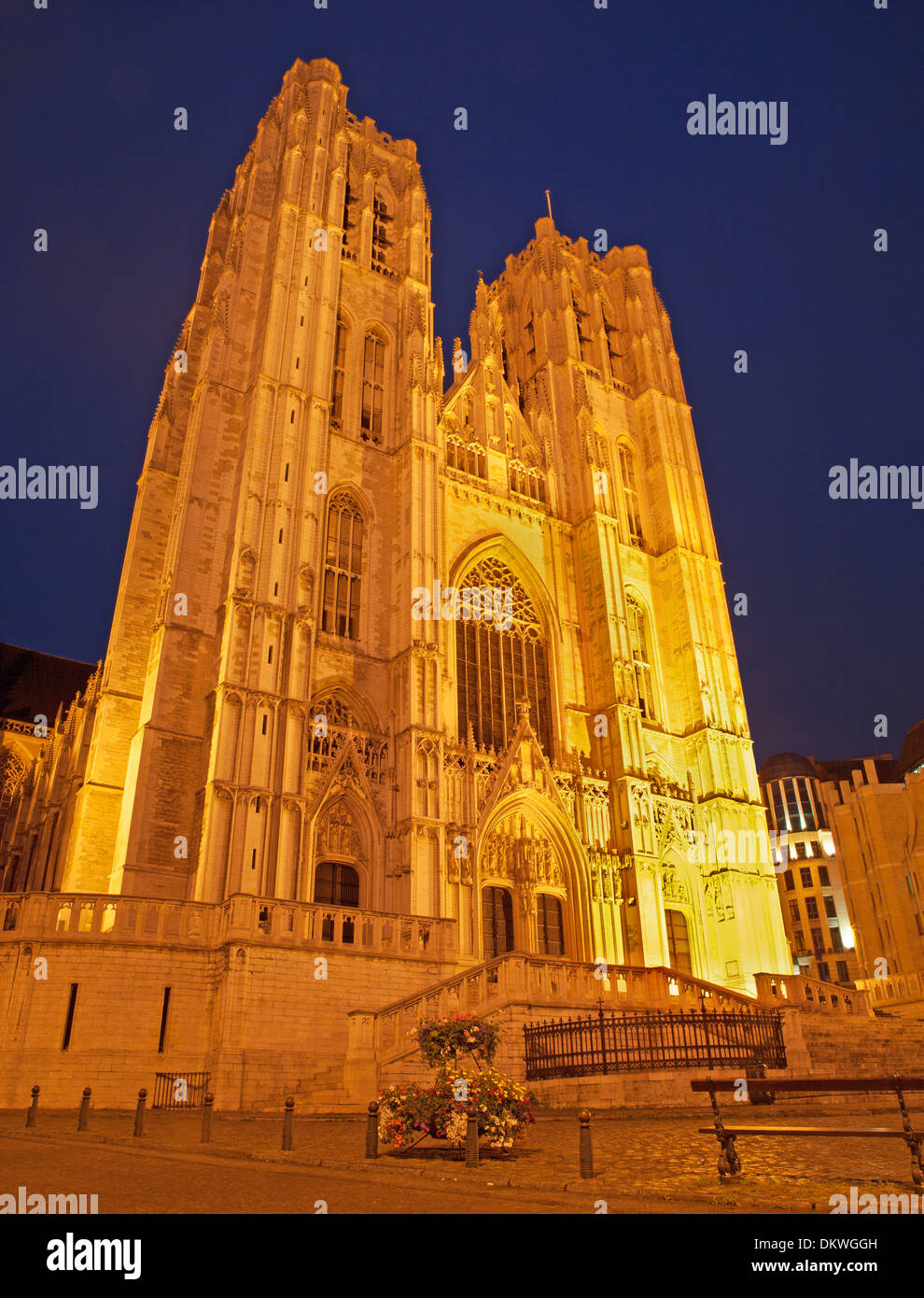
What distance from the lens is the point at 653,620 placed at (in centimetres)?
3556

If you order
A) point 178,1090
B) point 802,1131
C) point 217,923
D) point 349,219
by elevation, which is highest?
point 349,219

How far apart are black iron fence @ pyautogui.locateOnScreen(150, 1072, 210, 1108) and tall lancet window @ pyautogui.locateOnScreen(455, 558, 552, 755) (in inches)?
535

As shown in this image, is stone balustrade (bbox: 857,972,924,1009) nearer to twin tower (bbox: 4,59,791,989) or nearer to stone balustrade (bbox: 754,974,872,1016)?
twin tower (bbox: 4,59,791,989)

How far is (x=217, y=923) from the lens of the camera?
760 inches

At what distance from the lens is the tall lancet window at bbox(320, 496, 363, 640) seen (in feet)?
92.3

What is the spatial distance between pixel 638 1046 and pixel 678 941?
1702 cm

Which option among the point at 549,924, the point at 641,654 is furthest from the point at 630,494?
the point at 549,924

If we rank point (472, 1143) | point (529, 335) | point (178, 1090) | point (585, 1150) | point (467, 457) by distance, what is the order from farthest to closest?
point (529, 335) < point (467, 457) < point (178, 1090) < point (472, 1143) < point (585, 1150)

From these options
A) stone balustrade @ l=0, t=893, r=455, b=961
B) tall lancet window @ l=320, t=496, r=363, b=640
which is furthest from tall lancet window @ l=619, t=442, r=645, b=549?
stone balustrade @ l=0, t=893, r=455, b=961

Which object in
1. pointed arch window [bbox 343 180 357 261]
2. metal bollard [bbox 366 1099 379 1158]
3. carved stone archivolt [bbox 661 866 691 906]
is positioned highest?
pointed arch window [bbox 343 180 357 261]

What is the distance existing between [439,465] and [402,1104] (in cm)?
2507

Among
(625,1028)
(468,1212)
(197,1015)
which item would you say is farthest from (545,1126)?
(197,1015)

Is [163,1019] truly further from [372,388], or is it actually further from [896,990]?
[372,388]

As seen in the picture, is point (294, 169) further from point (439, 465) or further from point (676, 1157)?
point (676, 1157)
